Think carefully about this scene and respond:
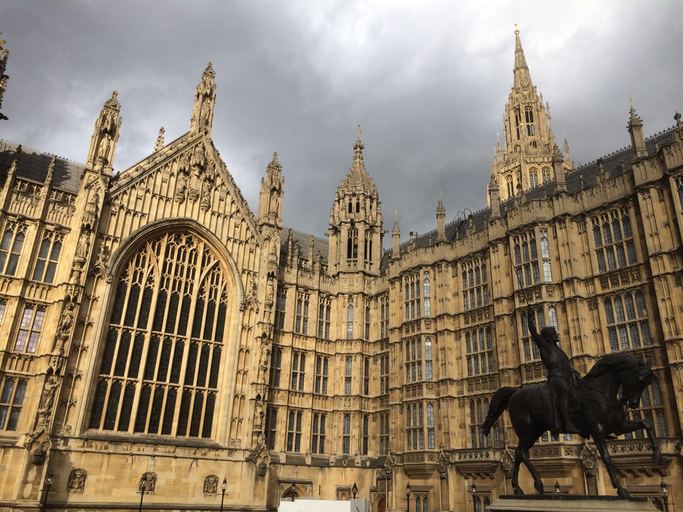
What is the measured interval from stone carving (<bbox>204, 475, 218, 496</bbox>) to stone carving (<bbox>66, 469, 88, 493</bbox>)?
6.49 metres

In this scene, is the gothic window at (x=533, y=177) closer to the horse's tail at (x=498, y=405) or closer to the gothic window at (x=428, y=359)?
the gothic window at (x=428, y=359)

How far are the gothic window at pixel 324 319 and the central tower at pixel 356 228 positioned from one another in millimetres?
3015

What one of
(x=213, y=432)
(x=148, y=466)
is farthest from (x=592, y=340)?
(x=148, y=466)

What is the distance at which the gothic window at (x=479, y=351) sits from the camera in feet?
109

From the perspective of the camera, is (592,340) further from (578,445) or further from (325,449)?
(325,449)

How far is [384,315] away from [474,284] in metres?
8.67

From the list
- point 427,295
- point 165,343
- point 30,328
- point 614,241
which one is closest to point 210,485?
point 165,343

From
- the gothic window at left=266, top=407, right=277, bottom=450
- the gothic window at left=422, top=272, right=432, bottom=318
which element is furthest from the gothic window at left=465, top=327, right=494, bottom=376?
the gothic window at left=266, top=407, right=277, bottom=450

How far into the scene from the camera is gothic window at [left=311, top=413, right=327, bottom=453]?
38.1m

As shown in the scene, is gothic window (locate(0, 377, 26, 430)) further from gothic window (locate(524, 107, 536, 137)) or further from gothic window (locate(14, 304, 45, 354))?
→ gothic window (locate(524, 107, 536, 137))

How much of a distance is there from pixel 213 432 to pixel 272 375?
5.70m

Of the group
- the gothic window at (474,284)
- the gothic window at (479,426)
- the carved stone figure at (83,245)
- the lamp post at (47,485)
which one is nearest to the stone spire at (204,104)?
the carved stone figure at (83,245)

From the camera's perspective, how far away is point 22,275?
1180 inches

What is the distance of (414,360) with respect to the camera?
36500 mm
